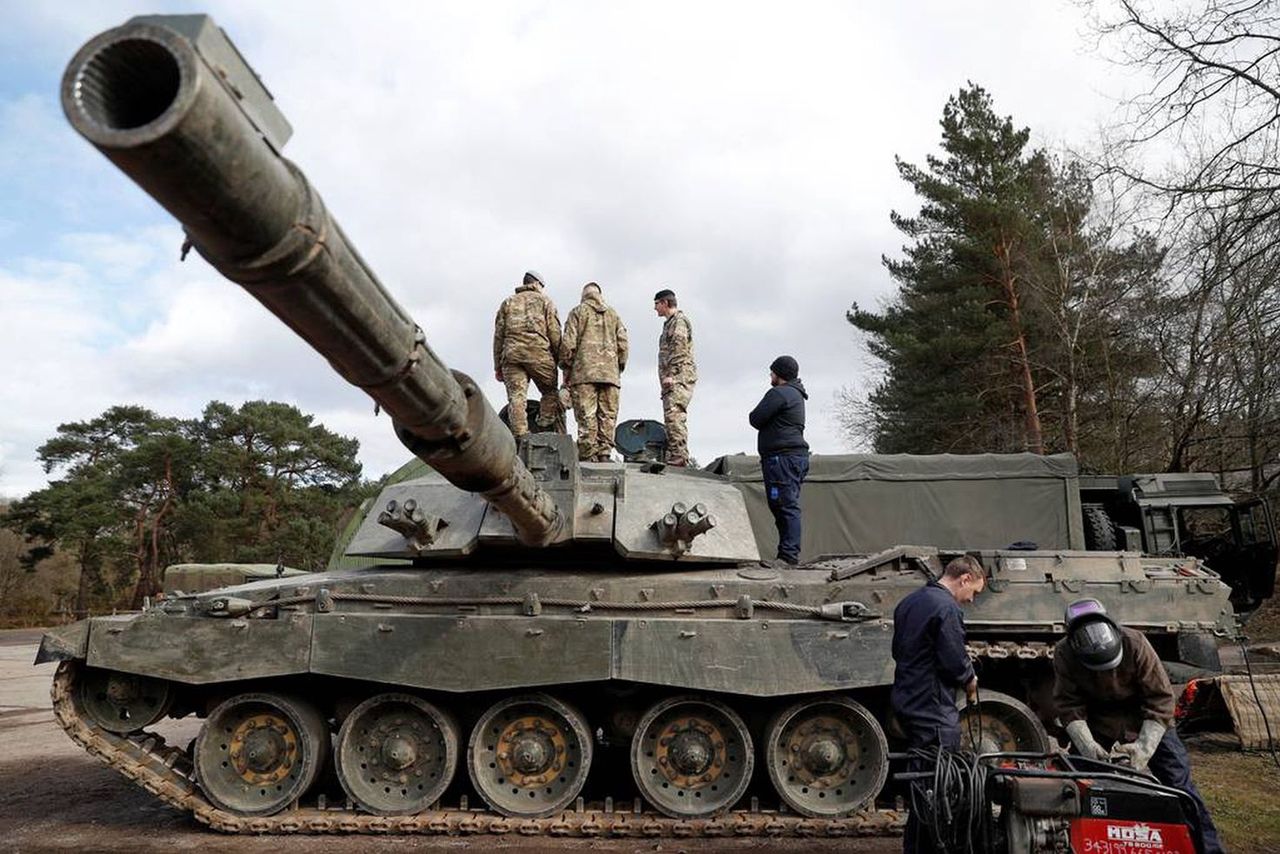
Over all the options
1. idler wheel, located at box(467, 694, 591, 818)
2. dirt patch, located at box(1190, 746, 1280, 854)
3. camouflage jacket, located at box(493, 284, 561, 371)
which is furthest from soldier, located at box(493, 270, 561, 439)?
dirt patch, located at box(1190, 746, 1280, 854)

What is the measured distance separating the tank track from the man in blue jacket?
2.49 meters

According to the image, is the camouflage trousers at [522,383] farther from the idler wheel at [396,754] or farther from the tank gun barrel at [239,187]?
the tank gun barrel at [239,187]

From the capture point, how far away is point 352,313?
348cm

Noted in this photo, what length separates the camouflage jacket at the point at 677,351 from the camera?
986 cm

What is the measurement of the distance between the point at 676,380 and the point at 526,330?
167 cm

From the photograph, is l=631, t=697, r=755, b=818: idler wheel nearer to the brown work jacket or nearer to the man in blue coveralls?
the man in blue coveralls

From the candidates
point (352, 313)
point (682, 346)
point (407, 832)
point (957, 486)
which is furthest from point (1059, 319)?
point (352, 313)

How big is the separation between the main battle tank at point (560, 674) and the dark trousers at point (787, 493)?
3.28 feet

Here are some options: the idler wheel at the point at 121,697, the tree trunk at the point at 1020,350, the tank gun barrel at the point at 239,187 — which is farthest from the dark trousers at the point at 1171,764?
the tree trunk at the point at 1020,350

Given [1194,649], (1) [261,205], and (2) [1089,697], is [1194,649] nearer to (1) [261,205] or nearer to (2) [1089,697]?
(2) [1089,697]

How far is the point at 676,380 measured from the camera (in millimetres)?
9852

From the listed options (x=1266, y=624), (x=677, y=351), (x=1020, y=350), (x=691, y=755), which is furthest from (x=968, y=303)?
(x=691, y=755)

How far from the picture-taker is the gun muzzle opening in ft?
7.54

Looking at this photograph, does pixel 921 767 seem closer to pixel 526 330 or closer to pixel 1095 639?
pixel 1095 639
